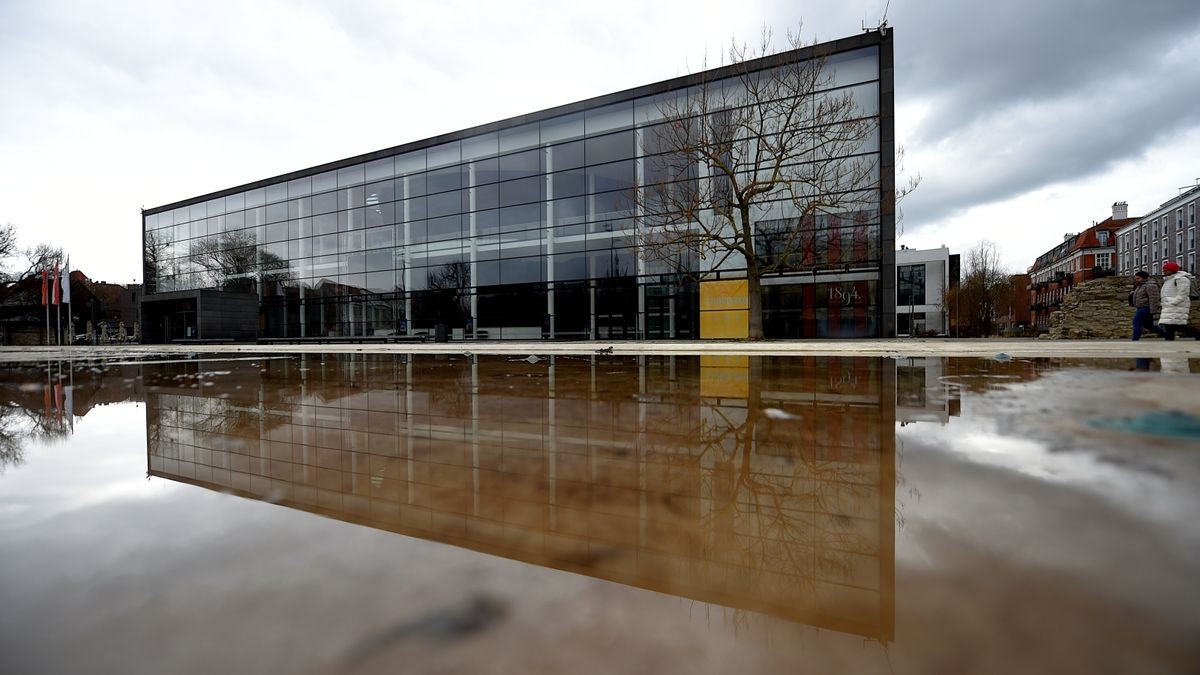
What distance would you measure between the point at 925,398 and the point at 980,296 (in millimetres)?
46274

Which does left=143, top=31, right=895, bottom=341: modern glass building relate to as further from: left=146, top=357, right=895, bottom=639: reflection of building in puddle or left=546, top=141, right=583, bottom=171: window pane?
left=146, top=357, right=895, bottom=639: reflection of building in puddle

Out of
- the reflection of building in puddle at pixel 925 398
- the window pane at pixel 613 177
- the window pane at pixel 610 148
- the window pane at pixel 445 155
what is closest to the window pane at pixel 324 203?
the window pane at pixel 445 155

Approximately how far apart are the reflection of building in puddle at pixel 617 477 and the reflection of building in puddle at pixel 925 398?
0.15 metres

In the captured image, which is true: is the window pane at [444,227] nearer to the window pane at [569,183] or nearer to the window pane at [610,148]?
the window pane at [569,183]

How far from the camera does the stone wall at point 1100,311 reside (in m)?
17.7

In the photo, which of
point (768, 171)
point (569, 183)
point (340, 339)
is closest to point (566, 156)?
point (569, 183)

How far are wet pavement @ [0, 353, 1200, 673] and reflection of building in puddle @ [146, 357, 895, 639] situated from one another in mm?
15

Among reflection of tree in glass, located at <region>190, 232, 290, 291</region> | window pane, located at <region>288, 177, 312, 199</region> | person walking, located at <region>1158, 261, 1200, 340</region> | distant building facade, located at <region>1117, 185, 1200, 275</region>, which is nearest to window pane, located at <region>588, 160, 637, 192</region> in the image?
person walking, located at <region>1158, 261, 1200, 340</region>

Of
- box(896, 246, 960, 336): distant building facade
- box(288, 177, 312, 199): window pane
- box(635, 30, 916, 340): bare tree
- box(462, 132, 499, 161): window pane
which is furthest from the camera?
box(896, 246, 960, 336): distant building facade

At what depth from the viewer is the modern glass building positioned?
66.6ft

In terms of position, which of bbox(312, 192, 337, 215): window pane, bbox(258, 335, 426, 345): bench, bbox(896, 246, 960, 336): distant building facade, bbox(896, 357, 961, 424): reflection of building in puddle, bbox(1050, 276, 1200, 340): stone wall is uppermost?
bbox(312, 192, 337, 215): window pane

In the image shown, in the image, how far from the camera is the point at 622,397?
5.15m

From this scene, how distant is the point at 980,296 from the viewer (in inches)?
1613

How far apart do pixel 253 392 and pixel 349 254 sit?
28.9m
